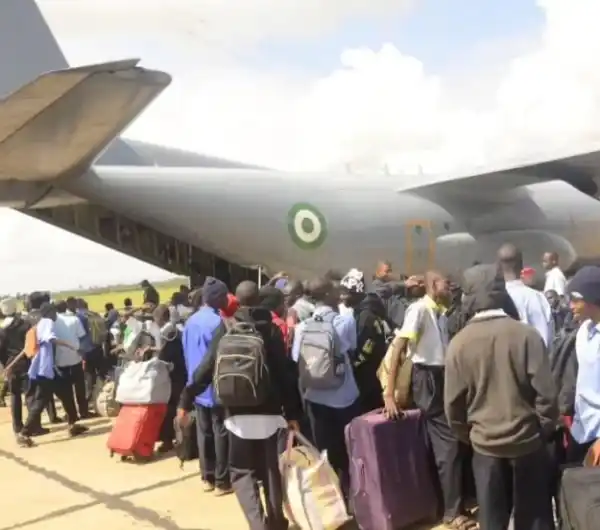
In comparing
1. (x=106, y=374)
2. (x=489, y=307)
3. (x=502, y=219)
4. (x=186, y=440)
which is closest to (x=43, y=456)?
(x=186, y=440)

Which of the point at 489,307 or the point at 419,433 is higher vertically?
the point at 489,307

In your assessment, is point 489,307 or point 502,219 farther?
point 502,219

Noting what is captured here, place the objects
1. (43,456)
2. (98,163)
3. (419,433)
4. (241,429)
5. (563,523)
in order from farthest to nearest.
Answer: (98,163) → (43,456) → (419,433) → (241,429) → (563,523)

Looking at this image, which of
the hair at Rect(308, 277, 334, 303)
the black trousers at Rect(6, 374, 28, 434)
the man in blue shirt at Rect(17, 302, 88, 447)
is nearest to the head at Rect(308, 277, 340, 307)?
the hair at Rect(308, 277, 334, 303)

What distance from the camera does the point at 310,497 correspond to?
4.69 metres

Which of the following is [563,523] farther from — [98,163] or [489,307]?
[98,163]

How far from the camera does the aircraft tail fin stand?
1099 centimetres

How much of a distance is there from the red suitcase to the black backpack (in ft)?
9.45

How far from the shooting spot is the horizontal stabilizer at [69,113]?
6258 mm

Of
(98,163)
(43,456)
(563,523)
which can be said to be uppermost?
(98,163)

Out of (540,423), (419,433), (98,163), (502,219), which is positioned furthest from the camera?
(502,219)

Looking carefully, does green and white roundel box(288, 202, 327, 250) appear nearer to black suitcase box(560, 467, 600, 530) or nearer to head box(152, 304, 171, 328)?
head box(152, 304, 171, 328)

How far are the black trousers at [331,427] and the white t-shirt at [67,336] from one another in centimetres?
410

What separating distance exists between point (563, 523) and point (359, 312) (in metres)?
2.66
